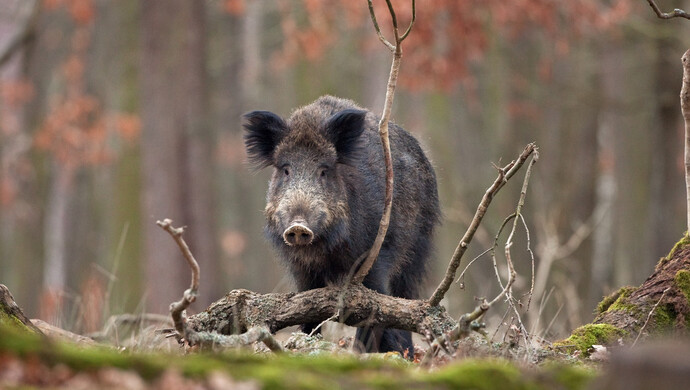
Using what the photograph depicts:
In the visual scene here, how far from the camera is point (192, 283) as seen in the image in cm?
462

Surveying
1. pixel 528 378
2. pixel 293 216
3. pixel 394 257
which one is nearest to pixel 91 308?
pixel 293 216

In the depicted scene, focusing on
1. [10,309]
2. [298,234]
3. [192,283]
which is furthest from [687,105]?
[10,309]

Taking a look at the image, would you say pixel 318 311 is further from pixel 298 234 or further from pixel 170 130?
pixel 170 130

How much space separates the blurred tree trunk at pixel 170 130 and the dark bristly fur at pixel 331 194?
254 inches

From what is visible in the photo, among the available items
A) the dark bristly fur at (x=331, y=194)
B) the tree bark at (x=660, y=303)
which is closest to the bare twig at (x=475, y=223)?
the tree bark at (x=660, y=303)

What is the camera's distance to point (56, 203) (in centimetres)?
3362

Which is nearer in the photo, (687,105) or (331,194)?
(687,105)

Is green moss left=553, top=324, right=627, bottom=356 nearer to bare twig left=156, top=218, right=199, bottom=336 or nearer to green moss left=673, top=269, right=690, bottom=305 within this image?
green moss left=673, top=269, right=690, bottom=305

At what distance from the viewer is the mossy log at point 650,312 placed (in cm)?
649

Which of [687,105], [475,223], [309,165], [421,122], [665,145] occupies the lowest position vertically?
[475,223]

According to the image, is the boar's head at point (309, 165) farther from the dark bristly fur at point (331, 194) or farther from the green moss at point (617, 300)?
the green moss at point (617, 300)

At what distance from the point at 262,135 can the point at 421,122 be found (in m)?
12.5

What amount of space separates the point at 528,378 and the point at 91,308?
17.9 feet

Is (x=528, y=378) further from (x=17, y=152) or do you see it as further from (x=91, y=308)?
(x=17, y=152)
